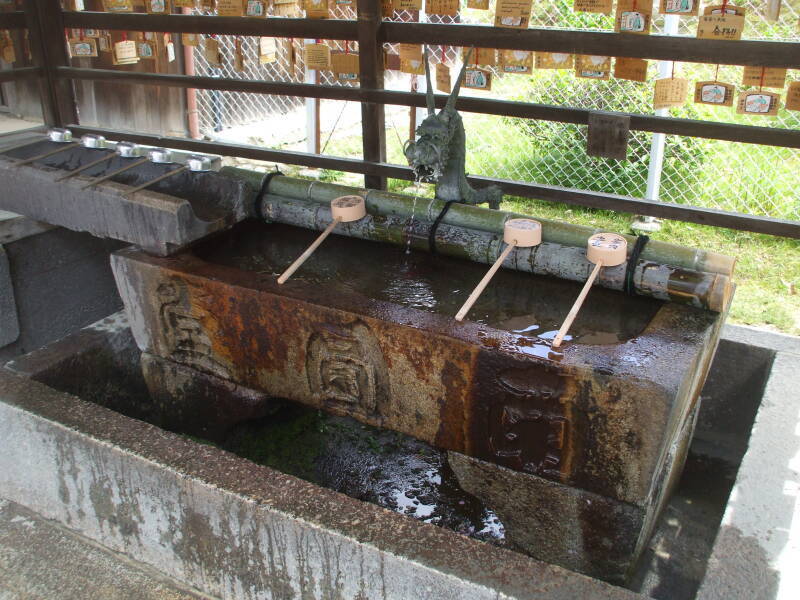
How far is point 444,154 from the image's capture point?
2986 millimetres

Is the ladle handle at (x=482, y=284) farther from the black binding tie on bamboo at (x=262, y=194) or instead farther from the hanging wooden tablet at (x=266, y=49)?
the hanging wooden tablet at (x=266, y=49)

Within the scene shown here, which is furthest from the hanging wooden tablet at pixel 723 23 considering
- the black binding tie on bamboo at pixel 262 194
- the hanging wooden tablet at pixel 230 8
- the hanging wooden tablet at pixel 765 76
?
the hanging wooden tablet at pixel 230 8

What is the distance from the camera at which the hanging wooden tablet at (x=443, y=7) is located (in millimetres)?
4328

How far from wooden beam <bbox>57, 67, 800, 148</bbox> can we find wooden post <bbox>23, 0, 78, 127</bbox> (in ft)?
0.65

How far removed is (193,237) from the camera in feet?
10.1

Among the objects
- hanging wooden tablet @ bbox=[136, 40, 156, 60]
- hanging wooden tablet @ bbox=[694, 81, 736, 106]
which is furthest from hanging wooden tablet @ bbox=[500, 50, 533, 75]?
hanging wooden tablet @ bbox=[136, 40, 156, 60]

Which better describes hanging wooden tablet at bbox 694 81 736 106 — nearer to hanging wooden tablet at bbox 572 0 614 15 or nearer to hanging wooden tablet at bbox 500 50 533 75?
hanging wooden tablet at bbox 572 0 614 15

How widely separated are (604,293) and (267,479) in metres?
1.52

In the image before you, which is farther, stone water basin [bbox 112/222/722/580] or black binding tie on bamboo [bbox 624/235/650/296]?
black binding tie on bamboo [bbox 624/235/650/296]

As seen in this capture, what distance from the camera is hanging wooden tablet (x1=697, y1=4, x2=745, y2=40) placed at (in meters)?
3.68

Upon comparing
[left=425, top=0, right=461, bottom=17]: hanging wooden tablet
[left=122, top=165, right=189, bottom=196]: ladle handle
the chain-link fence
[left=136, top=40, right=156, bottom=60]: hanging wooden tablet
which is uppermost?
[left=425, top=0, right=461, bottom=17]: hanging wooden tablet

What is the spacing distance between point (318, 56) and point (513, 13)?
1471 mm

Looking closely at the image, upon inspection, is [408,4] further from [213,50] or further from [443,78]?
[213,50]

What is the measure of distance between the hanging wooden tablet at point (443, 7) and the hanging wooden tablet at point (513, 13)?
287mm
